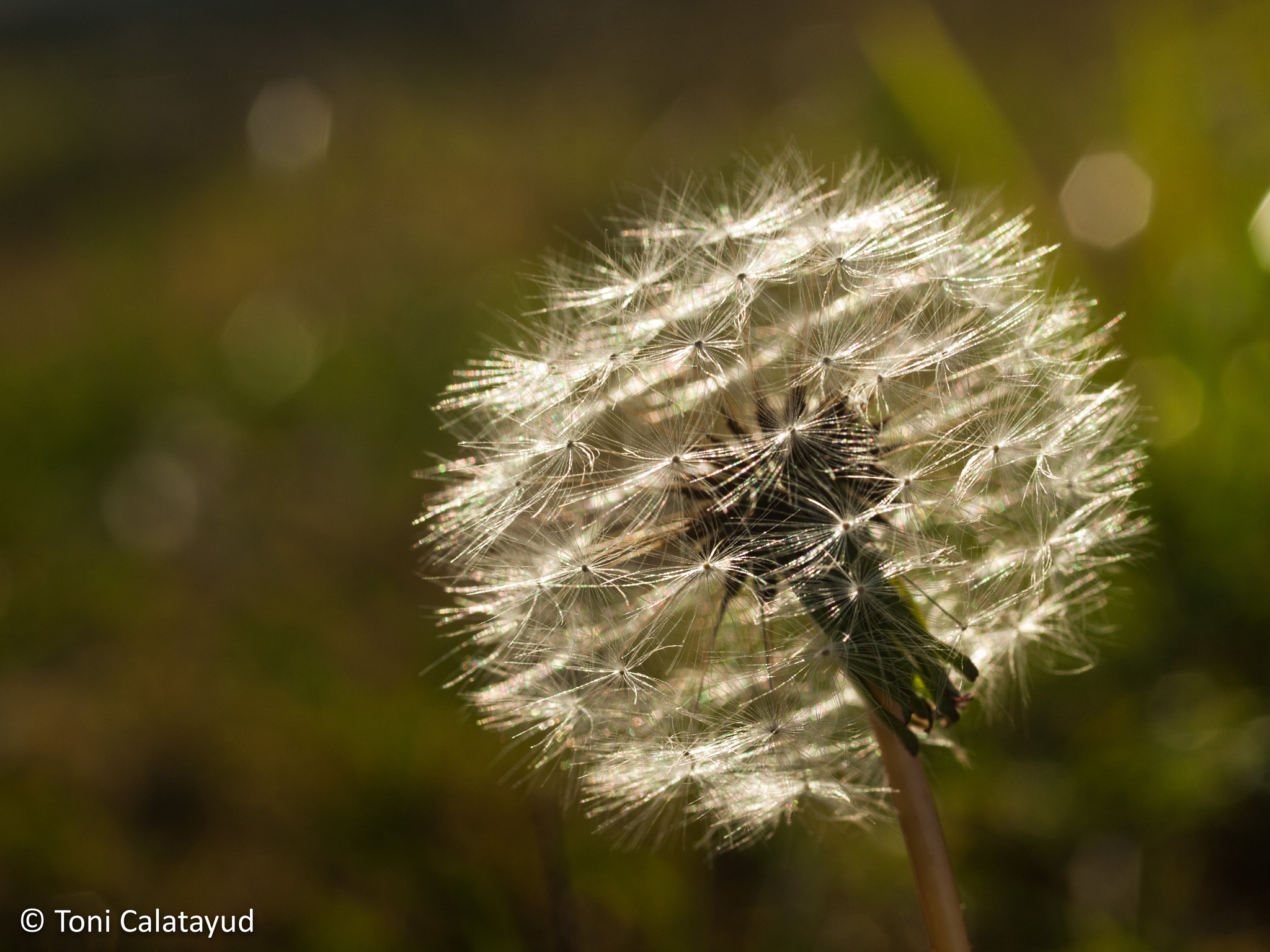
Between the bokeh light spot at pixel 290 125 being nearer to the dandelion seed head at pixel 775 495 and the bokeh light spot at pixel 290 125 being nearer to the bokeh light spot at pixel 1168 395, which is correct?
the bokeh light spot at pixel 1168 395

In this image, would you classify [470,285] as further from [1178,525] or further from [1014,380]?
[1014,380]

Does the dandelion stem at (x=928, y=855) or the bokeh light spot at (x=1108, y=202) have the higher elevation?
the bokeh light spot at (x=1108, y=202)

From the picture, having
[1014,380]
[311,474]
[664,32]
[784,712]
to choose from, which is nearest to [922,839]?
[784,712]

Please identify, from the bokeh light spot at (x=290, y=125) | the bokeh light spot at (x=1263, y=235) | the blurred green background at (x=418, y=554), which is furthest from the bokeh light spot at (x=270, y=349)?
the bokeh light spot at (x=1263, y=235)

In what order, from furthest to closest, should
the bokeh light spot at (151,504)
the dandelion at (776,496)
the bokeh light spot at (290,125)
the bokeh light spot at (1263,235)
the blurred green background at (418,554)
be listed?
1. the bokeh light spot at (290,125)
2. the bokeh light spot at (151,504)
3. the bokeh light spot at (1263,235)
4. the blurred green background at (418,554)
5. the dandelion at (776,496)

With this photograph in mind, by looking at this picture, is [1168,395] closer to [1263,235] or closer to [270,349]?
[1263,235]

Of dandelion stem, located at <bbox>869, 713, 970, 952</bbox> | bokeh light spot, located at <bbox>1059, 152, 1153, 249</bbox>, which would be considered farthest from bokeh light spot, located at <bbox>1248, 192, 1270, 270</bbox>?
dandelion stem, located at <bbox>869, 713, 970, 952</bbox>

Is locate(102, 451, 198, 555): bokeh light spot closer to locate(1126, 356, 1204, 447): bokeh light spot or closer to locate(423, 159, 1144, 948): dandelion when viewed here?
locate(423, 159, 1144, 948): dandelion
